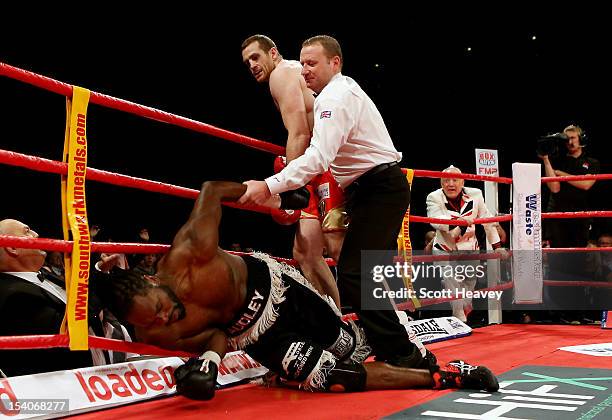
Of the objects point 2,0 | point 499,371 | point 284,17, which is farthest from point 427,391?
point 284,17

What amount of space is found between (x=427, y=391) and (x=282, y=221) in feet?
3.02

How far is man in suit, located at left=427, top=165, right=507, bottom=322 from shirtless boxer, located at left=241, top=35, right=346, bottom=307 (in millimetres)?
1945

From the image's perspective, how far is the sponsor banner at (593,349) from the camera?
2.91 meters

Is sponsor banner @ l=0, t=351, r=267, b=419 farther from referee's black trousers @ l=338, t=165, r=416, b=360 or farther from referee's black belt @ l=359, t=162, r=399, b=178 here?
referee's black belt @ l=359, t=162, r=399, b=178

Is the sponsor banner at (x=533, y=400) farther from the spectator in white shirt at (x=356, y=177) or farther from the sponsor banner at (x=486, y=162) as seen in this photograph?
the sponsor banner at (x=486, y=162)

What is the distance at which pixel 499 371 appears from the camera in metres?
2.53

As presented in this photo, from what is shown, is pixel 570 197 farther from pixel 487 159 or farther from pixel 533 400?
pixel 533 400

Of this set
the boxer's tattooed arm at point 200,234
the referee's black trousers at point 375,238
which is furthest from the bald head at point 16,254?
the referee's black trousers at point 375,238

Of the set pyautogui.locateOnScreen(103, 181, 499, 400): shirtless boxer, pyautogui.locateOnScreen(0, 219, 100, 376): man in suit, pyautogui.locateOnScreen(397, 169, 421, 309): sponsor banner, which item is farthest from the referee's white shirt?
pyautogui.locateOnScreen(397, 169, 421, 309): sponsor banner

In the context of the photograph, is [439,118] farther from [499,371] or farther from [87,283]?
[87,283]

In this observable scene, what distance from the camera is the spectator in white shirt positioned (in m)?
2.16

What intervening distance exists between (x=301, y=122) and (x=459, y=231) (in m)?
2.33

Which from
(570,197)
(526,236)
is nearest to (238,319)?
(526,236)

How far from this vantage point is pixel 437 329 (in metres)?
3.70
